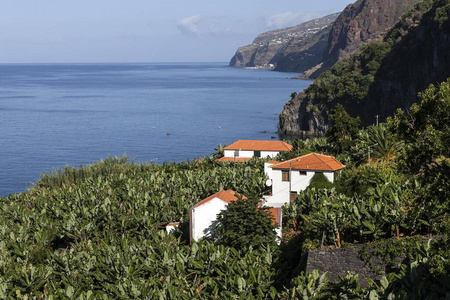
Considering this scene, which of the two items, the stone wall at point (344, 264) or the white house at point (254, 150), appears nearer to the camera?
the stone wall at point (344, 264)

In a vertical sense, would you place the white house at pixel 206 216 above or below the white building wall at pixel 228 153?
above

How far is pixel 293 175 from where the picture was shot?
44.7 m

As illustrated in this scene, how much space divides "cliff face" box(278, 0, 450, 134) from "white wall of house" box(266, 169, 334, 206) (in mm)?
67652

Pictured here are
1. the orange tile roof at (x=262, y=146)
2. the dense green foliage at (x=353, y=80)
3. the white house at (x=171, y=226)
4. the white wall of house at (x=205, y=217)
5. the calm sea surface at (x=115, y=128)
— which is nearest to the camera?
the white wall of house at (x=205, y=217)

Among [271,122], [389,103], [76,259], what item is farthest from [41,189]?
[271,122]

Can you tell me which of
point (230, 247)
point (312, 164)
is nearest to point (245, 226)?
point (230, 247)

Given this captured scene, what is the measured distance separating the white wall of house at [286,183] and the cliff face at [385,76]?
6765 centimetres

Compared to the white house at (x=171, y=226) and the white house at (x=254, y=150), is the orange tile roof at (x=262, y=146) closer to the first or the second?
the white house at (x=254, y=150)

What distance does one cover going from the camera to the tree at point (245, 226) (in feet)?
104

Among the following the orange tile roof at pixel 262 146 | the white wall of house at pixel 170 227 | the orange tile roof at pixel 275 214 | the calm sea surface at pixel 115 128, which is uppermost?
the orange tile roof at pixel 275 214

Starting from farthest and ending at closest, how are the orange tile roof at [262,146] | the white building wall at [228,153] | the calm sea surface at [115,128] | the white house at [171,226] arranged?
the calm sea surface at [115,128] < the white building wall at [228,153] < the orange tile roof at [262,146] < the white house at [171,226]

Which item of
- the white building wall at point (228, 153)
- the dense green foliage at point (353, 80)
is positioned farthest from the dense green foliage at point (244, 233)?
the dense green foliage at point (353, 80)

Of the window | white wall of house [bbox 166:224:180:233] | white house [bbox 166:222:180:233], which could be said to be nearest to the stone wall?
white house [bbox 166:222:180:233]

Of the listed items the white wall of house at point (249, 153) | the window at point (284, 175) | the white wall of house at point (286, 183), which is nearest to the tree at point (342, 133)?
the white wall of house at point (249, 153)
